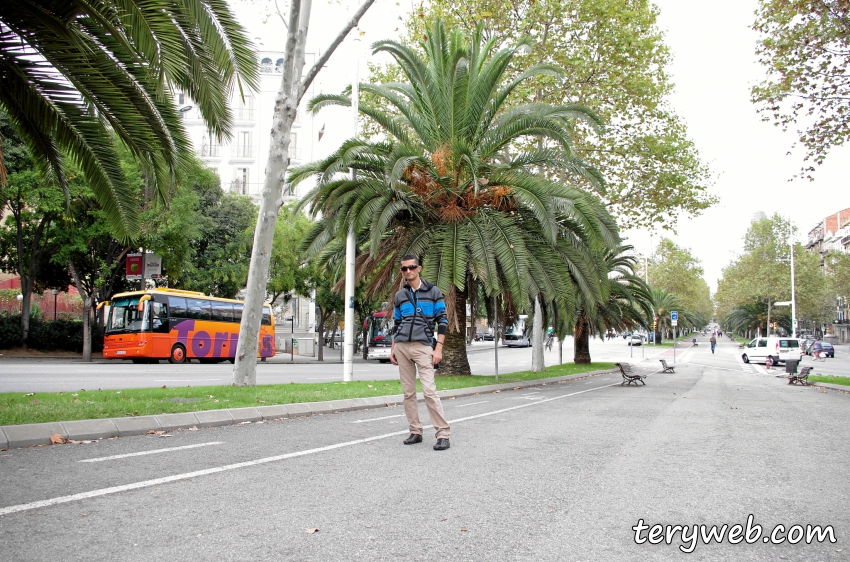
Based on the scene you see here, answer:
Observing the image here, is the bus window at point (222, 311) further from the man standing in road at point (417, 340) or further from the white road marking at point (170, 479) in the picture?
the man standing in road at point (417, 340)

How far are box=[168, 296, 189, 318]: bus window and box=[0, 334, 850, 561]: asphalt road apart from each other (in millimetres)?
21709

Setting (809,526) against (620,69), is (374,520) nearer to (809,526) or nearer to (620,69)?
(809,526)

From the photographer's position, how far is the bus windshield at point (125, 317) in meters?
27.3

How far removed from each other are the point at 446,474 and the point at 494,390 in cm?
1082

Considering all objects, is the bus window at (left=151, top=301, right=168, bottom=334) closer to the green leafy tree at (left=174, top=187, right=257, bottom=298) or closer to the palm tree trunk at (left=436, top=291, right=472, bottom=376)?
the green leafy tree at (left=174, top=187, right=257, bottom=298)

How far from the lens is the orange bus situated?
2738 centimetres

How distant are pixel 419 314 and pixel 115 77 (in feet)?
15.7

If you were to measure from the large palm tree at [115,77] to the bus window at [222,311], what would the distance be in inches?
845

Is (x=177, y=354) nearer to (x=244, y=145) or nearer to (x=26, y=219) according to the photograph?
(x=26, y=219)

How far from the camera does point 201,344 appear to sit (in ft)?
98.1

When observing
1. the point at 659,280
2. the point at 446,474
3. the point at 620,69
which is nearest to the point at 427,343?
the point at 446,474

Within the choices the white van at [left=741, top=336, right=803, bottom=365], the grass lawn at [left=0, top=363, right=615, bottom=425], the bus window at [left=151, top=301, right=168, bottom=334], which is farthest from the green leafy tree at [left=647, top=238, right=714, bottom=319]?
the grass lawn at [left=0, top=363, right=615, bottom=425]

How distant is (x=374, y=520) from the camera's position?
13.2 ft

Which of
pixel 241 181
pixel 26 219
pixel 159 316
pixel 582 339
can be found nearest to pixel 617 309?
pixel 582 339
